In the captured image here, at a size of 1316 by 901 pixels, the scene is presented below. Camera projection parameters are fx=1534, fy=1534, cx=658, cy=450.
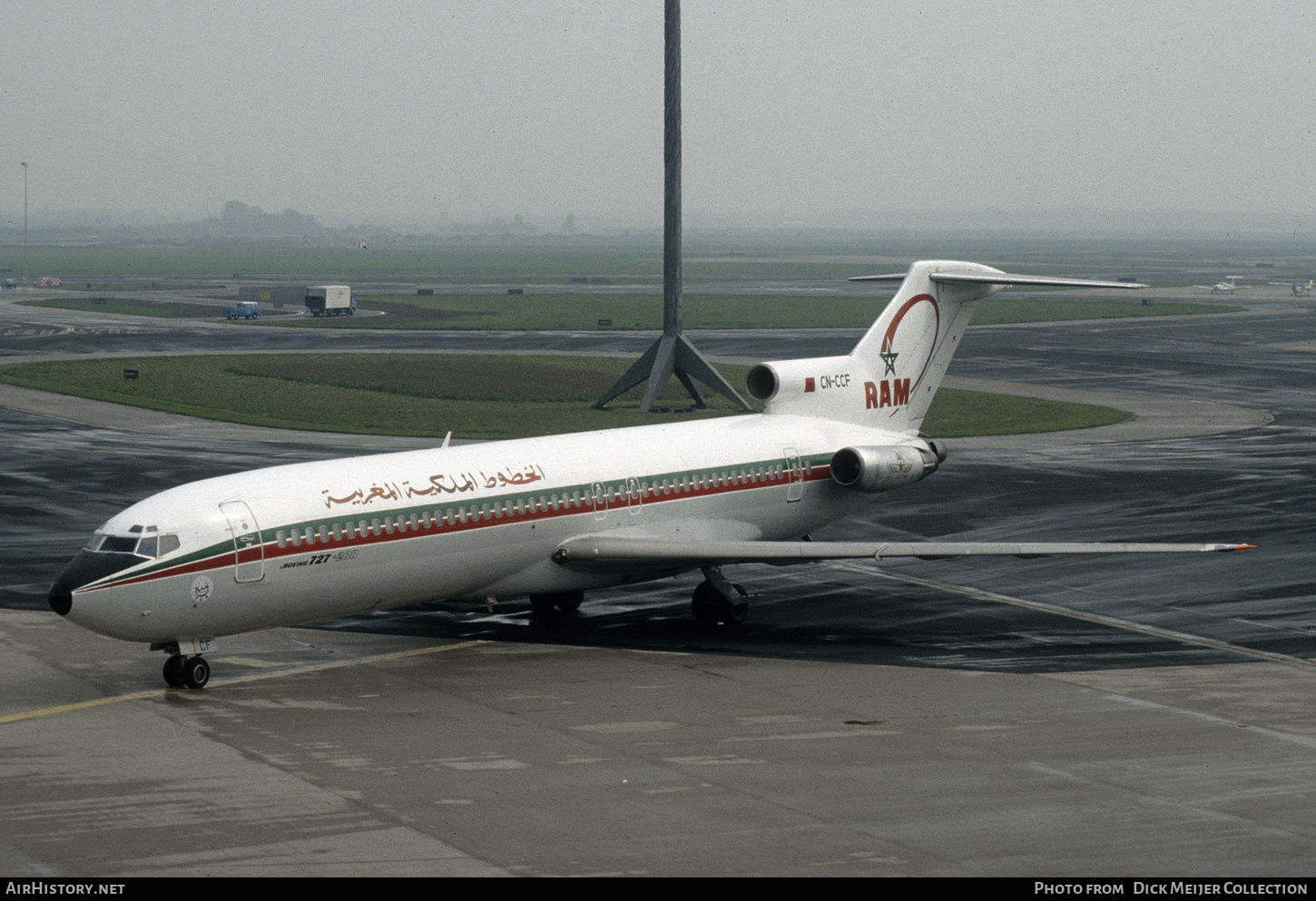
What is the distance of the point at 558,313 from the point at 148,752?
106 metres

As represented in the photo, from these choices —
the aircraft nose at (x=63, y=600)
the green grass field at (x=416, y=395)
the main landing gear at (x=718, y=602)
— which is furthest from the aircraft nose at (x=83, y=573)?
the green grass field at (x=416, y=395)

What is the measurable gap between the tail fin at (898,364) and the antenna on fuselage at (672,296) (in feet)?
71.9

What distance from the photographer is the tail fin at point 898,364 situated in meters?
32.6

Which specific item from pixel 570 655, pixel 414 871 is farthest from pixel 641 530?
pixel 414 871

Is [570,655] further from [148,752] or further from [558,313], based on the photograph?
[558,313]

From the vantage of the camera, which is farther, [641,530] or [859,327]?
[859,327]

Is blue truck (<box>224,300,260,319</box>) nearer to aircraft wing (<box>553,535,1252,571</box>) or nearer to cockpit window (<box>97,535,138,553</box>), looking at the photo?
aircraft wing (<box>553,535,1252,571</box>)

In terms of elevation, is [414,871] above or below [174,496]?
below

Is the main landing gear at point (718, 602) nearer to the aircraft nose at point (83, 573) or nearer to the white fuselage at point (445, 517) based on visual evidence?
the white fuselage at point (445, 517)

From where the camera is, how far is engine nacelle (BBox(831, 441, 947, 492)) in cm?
3111

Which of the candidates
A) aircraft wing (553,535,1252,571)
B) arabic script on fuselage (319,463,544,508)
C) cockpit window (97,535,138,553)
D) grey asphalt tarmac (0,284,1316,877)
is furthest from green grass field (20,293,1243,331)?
cockpit window (97,535,138,553)

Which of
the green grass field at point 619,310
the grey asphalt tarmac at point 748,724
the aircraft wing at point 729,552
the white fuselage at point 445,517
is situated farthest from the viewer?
the green grass field at point 619,310

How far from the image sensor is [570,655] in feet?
87.8

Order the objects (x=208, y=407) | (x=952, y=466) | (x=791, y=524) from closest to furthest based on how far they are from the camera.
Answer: (x=791, y=524), (x=952, y=466), (x=208, y=407)
